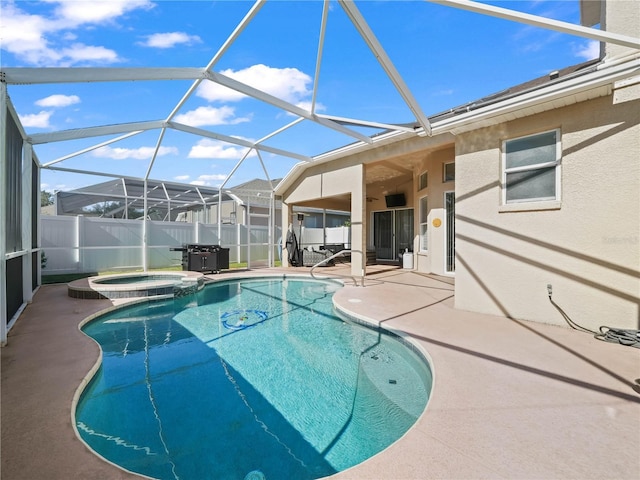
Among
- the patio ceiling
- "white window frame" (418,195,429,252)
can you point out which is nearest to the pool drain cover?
the patio ceiling

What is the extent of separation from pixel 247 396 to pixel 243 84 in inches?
249

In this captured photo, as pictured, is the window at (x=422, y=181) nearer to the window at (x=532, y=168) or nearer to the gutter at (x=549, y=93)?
the gutter at (x=549, y=93)

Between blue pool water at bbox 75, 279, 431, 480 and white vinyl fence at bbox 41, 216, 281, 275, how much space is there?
7580mm

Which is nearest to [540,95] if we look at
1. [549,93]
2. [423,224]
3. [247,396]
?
[549,93]

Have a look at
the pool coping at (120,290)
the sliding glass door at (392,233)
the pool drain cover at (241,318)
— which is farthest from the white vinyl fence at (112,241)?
the pool drain cover at (241,318)

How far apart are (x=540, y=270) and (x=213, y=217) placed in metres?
21.7

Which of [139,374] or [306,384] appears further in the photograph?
[139,374]

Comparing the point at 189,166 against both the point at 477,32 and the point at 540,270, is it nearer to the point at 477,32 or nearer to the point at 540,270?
the point at 477,32

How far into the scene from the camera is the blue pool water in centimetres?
261

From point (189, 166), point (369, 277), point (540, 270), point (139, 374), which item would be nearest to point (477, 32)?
point (540, 270)

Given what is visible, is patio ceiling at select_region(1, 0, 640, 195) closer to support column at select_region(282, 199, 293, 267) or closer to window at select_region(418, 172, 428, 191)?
window at select_region(418, 172, 428, 191)

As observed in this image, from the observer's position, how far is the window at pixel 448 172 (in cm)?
982

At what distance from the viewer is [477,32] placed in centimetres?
691

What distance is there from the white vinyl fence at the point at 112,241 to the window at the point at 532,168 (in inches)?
433
